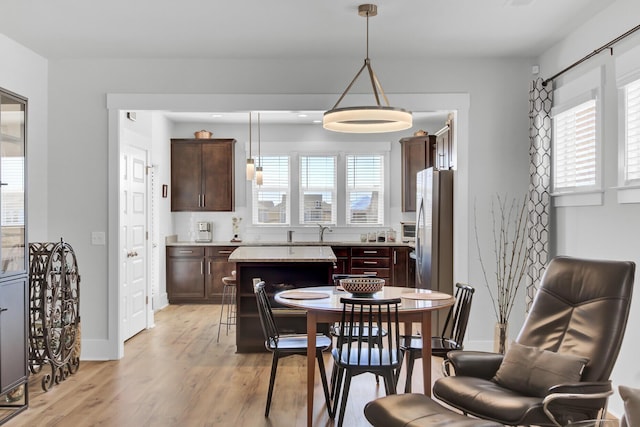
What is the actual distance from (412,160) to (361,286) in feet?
15.6

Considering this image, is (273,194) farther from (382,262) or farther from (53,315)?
(53,315)

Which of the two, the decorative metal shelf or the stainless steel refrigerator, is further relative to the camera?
the stainless steel refrigerator

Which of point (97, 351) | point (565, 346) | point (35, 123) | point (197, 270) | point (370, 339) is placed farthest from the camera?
point (197, 270)

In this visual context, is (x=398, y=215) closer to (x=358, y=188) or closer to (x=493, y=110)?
(x=358, y=188)

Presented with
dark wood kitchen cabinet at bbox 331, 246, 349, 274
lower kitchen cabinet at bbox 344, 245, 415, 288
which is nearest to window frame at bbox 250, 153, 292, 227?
dark wood kitchen cabinet at bbox 331, 246, 349, 274

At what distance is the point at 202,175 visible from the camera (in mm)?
8281

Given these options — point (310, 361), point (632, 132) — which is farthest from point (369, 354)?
point (632, 132)

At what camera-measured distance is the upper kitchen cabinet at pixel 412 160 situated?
796cm

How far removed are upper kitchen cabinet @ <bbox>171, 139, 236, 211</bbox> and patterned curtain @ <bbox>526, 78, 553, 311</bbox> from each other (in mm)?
4690

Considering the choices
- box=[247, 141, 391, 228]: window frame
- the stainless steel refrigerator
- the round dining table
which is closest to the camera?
the round dining table

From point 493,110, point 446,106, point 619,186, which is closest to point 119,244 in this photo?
point 446,106

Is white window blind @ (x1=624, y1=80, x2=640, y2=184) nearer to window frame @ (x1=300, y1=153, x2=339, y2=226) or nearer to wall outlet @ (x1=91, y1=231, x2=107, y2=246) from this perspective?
wall outlet @ (x1=91, y1=231, x2=107, y2=246)

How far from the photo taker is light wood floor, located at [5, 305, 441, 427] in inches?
141

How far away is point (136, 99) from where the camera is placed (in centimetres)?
508
